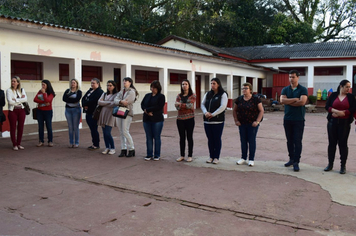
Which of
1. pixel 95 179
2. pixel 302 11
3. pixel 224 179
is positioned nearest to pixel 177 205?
pixel 224 179

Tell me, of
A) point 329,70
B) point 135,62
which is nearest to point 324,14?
point 329,70

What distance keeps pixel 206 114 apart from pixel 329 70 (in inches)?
1026

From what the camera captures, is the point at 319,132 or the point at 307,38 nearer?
the point at 319,132

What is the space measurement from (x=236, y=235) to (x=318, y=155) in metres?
5.18

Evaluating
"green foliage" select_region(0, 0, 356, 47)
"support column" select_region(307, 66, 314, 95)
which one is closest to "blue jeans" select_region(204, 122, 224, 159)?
"green foliage" select_region(0, 0, 356, 47)

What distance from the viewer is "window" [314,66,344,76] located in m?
29.1

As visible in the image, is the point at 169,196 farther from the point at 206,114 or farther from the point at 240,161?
the point at 240,161

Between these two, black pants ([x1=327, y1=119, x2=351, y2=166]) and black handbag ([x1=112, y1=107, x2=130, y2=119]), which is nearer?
black pants ([x1=327, y1=119, x2=351, y2=166])

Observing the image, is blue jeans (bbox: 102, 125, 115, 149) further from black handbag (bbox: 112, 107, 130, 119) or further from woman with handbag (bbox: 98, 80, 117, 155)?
black handbag (bbox: 112, 107, 130, 119)

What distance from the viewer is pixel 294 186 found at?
5535mm

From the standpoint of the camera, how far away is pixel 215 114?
690cm

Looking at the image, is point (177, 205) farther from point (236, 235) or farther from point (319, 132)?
point (319, 132)

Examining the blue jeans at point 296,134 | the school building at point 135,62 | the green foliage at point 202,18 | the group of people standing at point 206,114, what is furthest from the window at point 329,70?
the blue jeans at point 296,134

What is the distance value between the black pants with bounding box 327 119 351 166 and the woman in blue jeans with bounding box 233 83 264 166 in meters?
1.32
